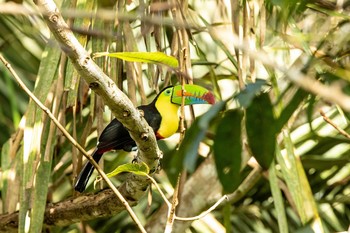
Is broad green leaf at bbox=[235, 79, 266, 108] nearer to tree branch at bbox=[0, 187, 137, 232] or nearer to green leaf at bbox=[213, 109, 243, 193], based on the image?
green leaf at bbox=[213, 109, 243, 193]

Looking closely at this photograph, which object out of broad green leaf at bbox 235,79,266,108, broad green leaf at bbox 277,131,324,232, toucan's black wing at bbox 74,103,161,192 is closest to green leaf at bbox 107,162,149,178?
broad green leaf at bbox 277,131,324,232

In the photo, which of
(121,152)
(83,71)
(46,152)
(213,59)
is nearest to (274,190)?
(46,152)

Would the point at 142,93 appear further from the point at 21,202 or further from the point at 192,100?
the point at 21,202

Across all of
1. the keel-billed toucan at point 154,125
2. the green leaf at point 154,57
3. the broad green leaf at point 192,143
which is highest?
the green leaf at point 154,57

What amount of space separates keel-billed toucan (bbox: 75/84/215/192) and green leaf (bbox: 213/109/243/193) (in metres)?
1.38

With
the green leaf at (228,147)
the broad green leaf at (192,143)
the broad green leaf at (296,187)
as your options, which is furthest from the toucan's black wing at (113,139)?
the green leaf at (228,147)

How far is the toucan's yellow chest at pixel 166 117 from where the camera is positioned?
2855 millimetres

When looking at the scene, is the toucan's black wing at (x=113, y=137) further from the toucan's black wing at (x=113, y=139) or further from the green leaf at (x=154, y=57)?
the green leaf at (x=154, y=57)

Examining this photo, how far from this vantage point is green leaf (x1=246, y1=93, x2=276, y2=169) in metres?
1.23

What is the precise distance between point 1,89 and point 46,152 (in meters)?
1.27

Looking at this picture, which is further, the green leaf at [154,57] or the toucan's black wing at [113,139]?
the toucan's black wing at [113,139]

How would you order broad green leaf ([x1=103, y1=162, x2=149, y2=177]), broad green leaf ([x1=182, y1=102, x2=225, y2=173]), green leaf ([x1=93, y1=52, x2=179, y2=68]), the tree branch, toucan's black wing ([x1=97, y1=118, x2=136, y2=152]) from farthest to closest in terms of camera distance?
1. toucan's black wing ([x1=97, y1=118, x2=136, y2=152])
2. the tree branch
3. broad green leaf ([x1=103, y1=162, x2=149, y2=177])
4. green leaf ([x1=93, y1=52, x2=179, y2=68])
5. broad green leaf ([x1=182, y1=102, x2=225, y2=173])

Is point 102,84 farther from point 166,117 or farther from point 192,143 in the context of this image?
point 166,117

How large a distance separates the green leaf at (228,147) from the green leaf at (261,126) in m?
0.03
